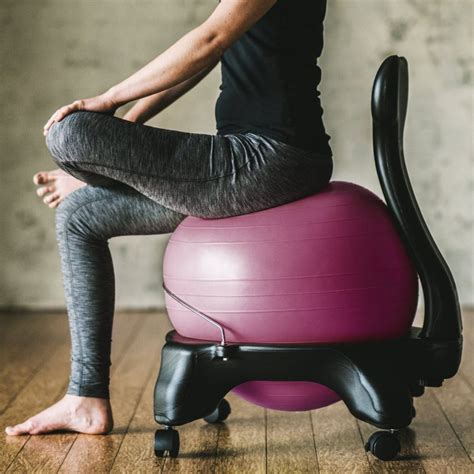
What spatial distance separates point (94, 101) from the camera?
1.83 m

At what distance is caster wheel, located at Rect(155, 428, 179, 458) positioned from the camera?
1.86 metres

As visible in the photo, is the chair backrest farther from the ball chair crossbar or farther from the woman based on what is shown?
the woman

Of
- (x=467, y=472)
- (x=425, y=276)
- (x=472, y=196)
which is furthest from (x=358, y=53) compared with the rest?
(x=467, y=472)

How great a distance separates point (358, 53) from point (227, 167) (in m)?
2.28

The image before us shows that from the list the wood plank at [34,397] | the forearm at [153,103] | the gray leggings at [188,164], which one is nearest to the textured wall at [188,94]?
the wood plank at [34,397]

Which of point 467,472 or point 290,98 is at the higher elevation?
point 290,98

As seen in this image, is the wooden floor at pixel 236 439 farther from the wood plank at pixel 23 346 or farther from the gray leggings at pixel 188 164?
the gray leggings at pixel 188 164

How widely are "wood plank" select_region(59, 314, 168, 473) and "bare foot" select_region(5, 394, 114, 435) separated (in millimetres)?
24

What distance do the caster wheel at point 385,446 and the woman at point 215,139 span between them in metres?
0.53

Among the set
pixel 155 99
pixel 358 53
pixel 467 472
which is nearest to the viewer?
pixel 467 472

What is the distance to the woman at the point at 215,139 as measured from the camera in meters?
1.78

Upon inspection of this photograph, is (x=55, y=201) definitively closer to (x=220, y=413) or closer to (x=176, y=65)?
(x=176, y=65)

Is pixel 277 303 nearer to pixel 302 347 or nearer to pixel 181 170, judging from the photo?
pixel 302 347

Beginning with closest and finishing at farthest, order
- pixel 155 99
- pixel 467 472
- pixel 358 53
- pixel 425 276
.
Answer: pixel 467 472, pixel 425 276, pixel 155 99, pixel 358 53
